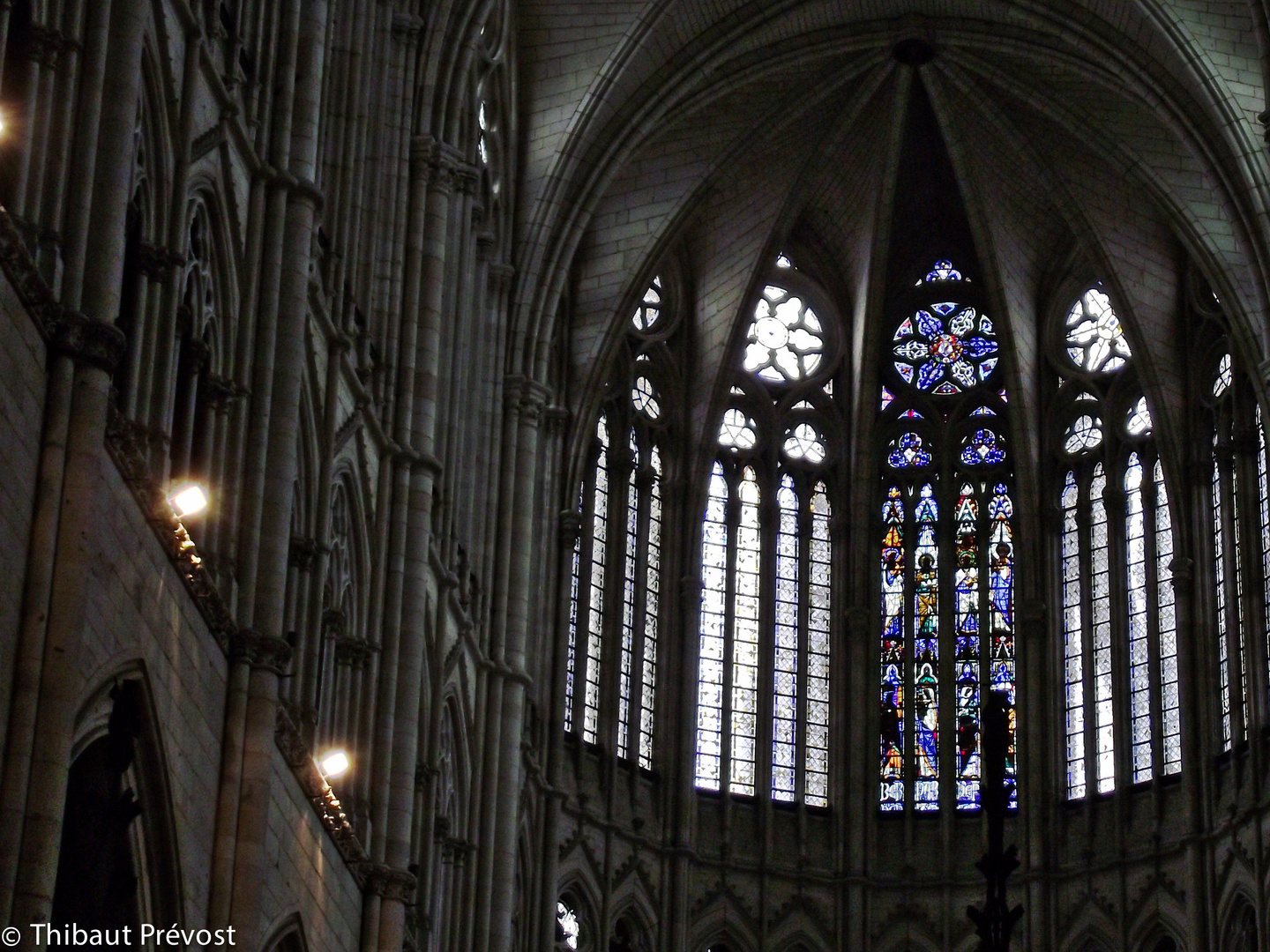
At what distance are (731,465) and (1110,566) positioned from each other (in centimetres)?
599

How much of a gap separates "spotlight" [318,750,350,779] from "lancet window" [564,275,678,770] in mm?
11557

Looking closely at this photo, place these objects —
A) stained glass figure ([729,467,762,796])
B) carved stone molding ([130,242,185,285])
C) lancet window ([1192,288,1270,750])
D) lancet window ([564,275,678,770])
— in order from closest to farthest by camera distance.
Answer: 1. carved stone molding ([130,242,185,285])
2. lancet window ([1192,288,1270,750])
3. lancet window ([564,275,678,770])
4. stained glass figure ([729,467,762,796])

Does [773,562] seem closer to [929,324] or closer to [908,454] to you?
[908,454]

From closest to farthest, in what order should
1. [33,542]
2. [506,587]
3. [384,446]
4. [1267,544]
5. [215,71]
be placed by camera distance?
1. [33,542]
2. [215,71]
3. [384,446]
4. [506,587]
5. [1267,544]

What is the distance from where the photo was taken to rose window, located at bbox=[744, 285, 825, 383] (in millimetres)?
43281

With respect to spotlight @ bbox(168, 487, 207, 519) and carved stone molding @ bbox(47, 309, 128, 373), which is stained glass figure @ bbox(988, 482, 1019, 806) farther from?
carved stone molding @ bbox(47, 309, 128, 373)

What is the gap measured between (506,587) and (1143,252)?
461 inches

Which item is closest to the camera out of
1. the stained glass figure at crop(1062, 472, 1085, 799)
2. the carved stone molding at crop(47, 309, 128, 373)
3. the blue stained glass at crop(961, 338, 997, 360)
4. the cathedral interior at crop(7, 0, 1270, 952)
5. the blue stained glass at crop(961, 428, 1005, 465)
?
the carved stone molding at crop(47, 309, 128, 373)

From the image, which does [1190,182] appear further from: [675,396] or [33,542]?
[33,542]

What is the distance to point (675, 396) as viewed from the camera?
138ft

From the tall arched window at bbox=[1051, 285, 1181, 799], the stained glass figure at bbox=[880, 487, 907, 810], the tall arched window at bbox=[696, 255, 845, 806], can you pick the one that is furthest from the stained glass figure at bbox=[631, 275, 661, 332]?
the tall arched window at bbox=[1051, 285, 1181, 799]

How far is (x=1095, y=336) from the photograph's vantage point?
42250 millimetres

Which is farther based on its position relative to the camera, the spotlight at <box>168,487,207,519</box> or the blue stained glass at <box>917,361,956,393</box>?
the blue stained glass at <box>917,361,956,393</box>

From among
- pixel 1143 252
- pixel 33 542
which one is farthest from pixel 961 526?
pixel 33 542
